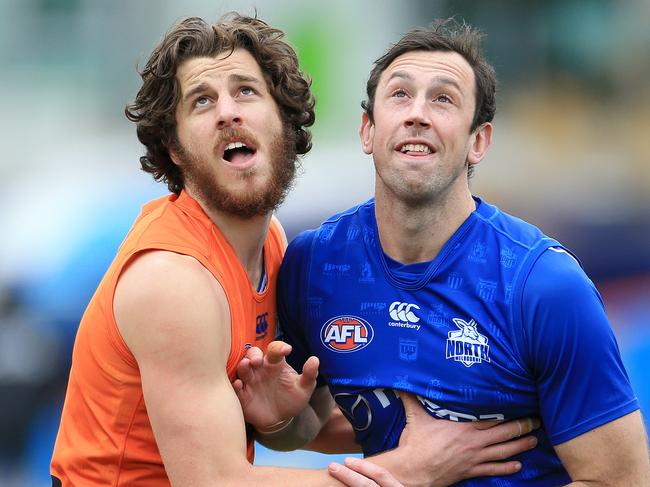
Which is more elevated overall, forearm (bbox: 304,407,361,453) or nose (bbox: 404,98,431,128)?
nose (bbox: 404,98,431,128)

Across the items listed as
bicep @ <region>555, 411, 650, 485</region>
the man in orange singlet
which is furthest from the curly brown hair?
bicep @ <region>555, 411, 650, 485</region>

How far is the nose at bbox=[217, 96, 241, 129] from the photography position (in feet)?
12.9

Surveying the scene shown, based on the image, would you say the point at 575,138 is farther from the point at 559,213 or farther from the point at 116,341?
the point at 116,341

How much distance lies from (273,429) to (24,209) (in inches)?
170

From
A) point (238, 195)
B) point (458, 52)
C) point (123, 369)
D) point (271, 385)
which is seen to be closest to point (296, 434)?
point (271, 385)

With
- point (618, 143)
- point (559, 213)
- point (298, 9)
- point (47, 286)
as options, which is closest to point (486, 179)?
point (559, 213)

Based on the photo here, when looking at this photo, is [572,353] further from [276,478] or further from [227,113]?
[227,113]

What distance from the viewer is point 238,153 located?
4070 millimetres

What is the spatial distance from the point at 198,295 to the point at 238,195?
52cm

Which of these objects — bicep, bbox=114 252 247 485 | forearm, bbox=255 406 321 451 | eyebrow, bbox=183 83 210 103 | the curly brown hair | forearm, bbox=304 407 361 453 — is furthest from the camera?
forearm, bbox=304 407 361 453

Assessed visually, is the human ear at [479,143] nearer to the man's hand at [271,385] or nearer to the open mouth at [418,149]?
the open mouth at [418,149]

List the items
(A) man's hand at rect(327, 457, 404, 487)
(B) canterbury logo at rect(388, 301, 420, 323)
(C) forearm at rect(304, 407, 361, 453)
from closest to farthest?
(A) man's hand at rect(327, 457, 404, 487)
(B) canterbury logo at rect(388, 301, 420, 323)
(C) forearm at rect(304, 407, 361, 453)

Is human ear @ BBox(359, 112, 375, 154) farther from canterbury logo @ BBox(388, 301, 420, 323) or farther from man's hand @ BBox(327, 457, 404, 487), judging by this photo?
man's hand @ BBox(327, 457, 404, 487)

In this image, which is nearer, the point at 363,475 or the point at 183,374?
the point at 183,374
